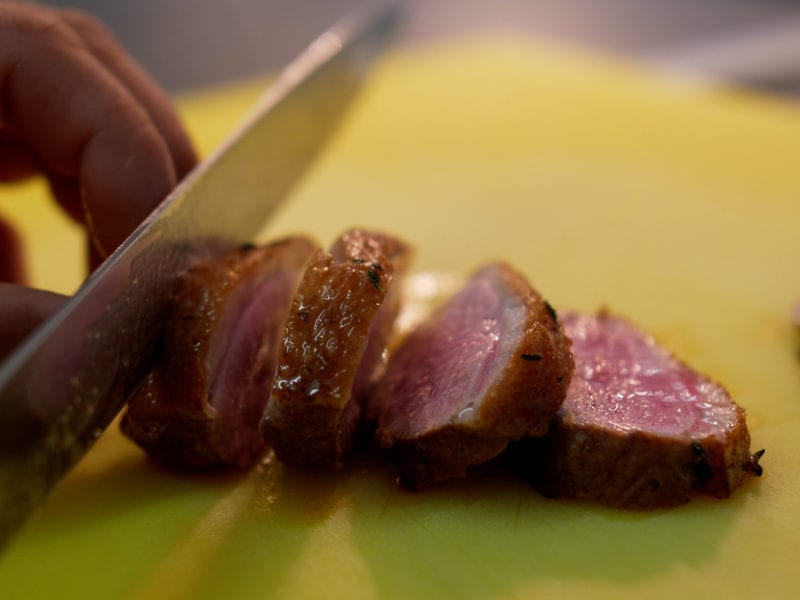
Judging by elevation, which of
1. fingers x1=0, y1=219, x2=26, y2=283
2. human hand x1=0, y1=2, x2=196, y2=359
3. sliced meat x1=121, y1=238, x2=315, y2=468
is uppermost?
human hand x1=0, y1=2, x2=196, y2=359

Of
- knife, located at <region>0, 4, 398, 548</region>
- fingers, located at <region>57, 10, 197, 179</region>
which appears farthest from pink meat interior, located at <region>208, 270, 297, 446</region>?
fingers, located at <region>57, 10, 197, 179</region>

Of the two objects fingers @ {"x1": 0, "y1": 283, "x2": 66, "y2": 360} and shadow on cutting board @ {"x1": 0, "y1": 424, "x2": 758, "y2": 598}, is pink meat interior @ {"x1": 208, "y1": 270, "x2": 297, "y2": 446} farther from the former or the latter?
fingers @ {"x1": 0, "y1": 283, "x2": 66, "y2": 360}

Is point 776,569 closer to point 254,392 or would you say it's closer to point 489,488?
point 489,488

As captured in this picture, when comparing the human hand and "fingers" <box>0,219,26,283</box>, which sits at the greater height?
the human hand

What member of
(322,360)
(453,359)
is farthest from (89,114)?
(453,359)

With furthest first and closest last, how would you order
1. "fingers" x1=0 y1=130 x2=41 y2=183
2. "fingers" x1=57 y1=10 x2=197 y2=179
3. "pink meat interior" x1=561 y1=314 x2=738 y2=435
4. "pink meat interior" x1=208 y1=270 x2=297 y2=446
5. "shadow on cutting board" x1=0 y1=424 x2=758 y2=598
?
"fingers" x1=0 y1=130 x2=41 y2=183 → "fingers" x1=57 y1=10 x2=197 y2=179 → "pink meat interior" x1=208 y1=270 x2=297 y2=446 → "pink meat interior" x1=561 y1=314 x2=738 y2=435 → "shadow on cutting board" x1=0 y1=424 x2=758 y2=598

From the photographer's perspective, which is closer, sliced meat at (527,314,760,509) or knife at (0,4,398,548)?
knife at (0,4,398,548)
